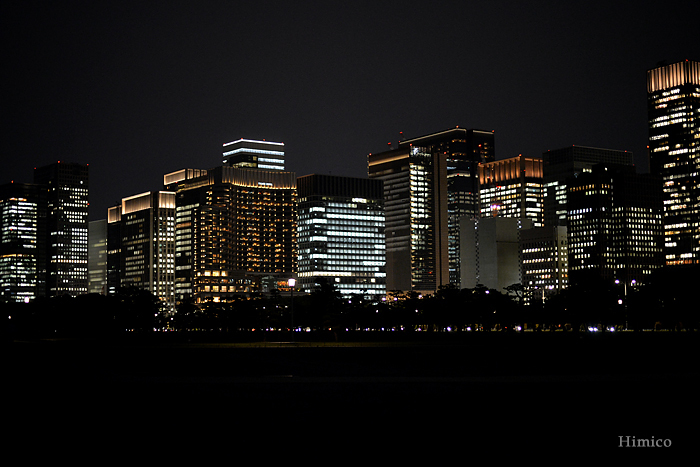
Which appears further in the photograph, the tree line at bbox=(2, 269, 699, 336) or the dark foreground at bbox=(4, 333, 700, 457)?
the tree line at bbox=(2, 269, 699, 336)

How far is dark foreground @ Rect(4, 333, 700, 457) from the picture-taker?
18484 mm

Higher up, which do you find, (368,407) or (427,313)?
(368,407)

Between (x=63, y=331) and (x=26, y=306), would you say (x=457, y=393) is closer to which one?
(x=63, y=331)

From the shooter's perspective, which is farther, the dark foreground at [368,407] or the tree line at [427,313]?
the tree line at [427,313]

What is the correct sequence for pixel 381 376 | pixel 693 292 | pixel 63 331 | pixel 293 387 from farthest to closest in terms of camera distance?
pixel 63 331 < pixel 693 292 < pixel 381 376 < pixel 293 387

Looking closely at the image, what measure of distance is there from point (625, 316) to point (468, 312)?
3430 cm

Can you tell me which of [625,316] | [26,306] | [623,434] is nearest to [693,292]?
[625,316]

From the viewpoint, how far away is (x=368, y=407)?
942 inches

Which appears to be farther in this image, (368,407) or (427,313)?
(427,313)

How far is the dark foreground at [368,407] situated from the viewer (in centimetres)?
1848

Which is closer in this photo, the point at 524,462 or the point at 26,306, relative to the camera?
the point at 524,462

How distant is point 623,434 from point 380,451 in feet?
18.7

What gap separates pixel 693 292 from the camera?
127 m

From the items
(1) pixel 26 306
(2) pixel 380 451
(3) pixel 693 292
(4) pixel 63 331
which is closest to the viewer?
(2) pixel 380 451
